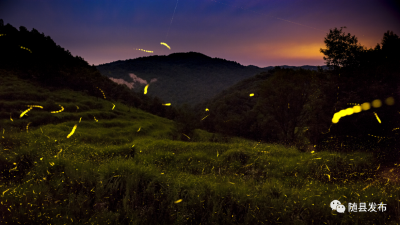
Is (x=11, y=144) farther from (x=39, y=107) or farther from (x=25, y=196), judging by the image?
(x=39, y=107)

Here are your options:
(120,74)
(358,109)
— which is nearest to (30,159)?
(358,109)

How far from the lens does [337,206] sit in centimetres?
681

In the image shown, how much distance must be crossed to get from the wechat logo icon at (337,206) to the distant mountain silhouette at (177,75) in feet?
390

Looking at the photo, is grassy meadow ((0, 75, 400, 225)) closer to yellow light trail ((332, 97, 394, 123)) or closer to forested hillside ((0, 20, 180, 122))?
yellow light trail ((332, 97, 394, 123))

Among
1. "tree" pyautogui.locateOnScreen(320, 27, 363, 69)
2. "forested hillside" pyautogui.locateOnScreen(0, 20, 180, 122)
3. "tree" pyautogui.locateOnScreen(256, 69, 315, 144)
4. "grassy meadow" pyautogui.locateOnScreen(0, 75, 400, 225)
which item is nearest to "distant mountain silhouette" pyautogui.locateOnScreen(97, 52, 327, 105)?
"forested hillside" pyautogui.locateOnScreen(0, 20, 180, 122)

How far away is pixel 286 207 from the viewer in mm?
6645

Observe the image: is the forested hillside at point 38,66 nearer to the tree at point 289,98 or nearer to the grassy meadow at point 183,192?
the tree at point 289,98

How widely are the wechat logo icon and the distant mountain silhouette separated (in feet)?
390

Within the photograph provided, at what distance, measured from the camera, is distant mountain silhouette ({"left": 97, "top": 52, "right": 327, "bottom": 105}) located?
138500mm

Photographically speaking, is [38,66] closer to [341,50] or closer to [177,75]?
[341,50]

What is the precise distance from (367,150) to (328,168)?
4.33m

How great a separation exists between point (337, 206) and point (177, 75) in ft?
557

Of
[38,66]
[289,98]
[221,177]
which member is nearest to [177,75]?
[38,66]

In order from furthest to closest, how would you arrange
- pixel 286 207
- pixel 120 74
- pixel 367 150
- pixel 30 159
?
pixel 120 74 < pixel 367 150 < pixel 30 159 < pixel 286 207
